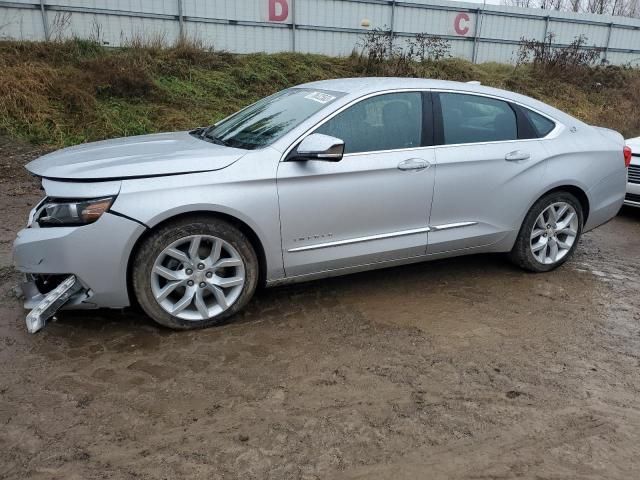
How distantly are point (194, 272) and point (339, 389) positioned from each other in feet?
3.99

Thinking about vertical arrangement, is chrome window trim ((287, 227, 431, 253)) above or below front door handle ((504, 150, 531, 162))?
below

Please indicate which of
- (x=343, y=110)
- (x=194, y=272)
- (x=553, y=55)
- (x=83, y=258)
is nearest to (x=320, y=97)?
(x=343, y=110)

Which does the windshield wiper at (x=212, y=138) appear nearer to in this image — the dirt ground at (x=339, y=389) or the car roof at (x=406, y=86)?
the car roof at (x=406, y=86)

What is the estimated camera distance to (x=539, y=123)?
4.75 meters

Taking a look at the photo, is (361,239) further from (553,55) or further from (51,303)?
(553,55)

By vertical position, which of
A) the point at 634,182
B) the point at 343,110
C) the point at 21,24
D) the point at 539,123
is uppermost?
the point at 21,24

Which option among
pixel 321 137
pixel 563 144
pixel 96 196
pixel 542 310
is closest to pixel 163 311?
pixel 96 196

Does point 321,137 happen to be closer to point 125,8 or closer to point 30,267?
point 30,267

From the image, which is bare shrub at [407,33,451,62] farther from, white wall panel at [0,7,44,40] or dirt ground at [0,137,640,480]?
dirt ground at [0,137,640,480]

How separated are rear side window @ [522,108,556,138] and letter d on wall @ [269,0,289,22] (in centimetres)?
990

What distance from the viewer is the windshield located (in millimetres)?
3949

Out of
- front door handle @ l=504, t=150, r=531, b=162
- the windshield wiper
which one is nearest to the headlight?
the windshield wiper

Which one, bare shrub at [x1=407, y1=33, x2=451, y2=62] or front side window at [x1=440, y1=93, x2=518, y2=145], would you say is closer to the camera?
front side window at [x1=440, y1=93, x2=518, y2=145]

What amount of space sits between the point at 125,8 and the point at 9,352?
10.3 metres
